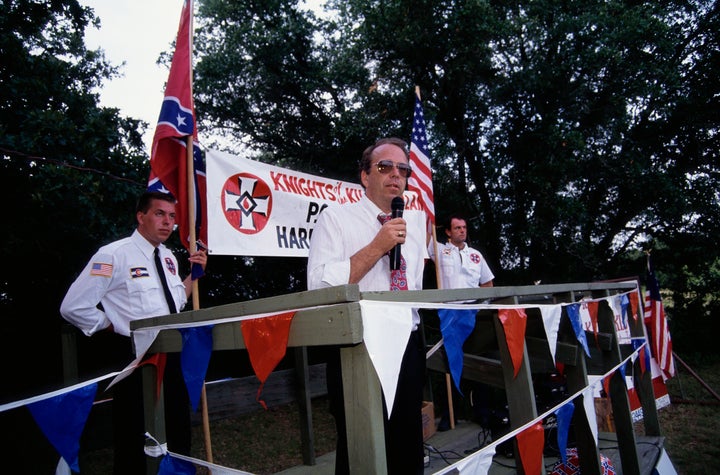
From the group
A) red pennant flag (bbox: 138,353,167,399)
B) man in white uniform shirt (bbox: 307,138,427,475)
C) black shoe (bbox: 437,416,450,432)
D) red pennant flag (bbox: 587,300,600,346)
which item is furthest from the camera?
black shoe (bbox: 437,416,450,432)

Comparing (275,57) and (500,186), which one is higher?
(275,57)

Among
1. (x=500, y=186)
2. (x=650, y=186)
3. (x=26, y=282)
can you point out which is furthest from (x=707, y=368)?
(x=26, y=282)

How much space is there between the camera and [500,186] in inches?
330

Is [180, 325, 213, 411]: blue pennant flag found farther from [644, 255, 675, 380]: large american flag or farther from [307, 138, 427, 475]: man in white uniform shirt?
[644, 255, 675, 380]: large american flag

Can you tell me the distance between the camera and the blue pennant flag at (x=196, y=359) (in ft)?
5.90

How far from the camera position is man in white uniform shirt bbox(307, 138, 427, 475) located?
167cm

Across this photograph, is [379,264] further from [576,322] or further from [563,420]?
[576,322]

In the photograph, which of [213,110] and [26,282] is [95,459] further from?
[213,110]

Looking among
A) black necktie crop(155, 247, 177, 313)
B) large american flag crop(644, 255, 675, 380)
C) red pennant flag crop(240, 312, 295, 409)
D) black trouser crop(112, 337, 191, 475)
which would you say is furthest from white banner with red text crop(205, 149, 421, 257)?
large american flag crop(644, 255, 675, 380)

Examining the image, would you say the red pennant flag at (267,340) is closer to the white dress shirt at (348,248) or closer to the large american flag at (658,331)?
the white dress shirt at (348,248)

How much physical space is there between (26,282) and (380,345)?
21.3 feet

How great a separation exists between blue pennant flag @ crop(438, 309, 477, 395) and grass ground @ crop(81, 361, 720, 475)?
401cm

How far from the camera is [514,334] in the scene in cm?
213

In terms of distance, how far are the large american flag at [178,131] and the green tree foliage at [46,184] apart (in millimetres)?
1318
